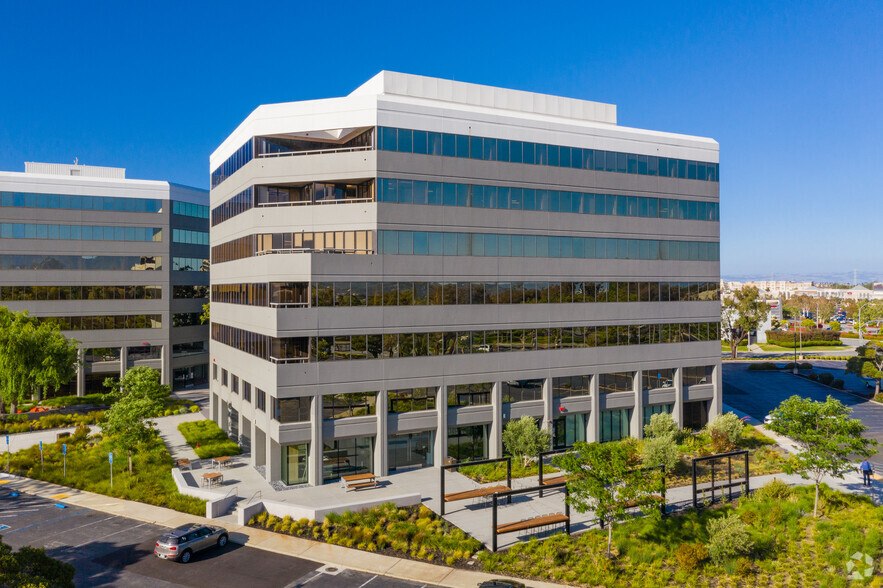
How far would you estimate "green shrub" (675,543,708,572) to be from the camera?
2494cm

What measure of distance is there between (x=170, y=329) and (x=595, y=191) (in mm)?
48545

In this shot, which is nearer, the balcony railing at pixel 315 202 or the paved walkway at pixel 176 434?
the balcony railing at pixel 315 202

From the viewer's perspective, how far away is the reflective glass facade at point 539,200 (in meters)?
38.0

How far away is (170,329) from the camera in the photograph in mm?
68688

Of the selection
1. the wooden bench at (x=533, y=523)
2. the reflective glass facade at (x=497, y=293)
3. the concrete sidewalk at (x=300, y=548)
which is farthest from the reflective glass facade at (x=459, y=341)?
the wooden bench at (x=533, y=523)

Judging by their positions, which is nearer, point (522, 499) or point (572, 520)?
point (572, 520)

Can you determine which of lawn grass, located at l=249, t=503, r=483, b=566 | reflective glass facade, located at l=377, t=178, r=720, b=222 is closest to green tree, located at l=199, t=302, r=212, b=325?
reflective glass facade, located at l=377, t=178, r=720, b=222

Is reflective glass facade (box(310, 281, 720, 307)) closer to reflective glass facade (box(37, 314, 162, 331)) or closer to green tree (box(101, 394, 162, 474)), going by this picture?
green tree (box(101, 394, 162, 474))

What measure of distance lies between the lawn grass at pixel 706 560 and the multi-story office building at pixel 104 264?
2129 inches

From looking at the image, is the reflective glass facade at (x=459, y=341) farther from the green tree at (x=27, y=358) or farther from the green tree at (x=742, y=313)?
the green tree at (x=742, y=313)

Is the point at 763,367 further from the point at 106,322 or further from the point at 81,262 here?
the point at 81,262

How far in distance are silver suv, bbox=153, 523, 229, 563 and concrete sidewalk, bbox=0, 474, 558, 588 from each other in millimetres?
1314

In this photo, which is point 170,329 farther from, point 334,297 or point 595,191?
point 595,191

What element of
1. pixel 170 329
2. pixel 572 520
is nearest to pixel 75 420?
pixel 170 329
